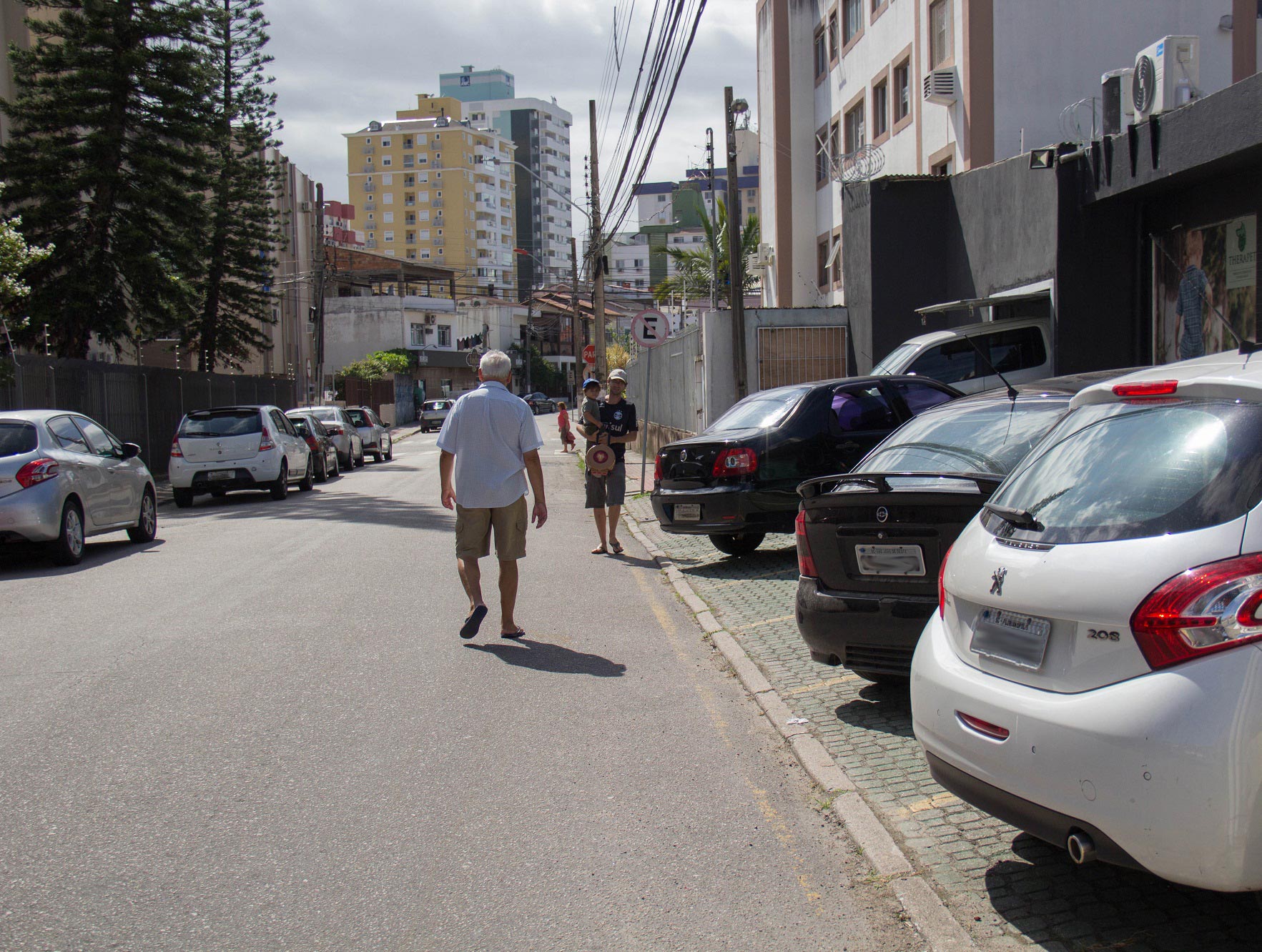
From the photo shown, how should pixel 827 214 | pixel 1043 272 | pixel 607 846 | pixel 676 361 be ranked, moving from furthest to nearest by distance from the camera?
pixel 827 214 → pixel 676 361 → pixel 1043 272 → pixel 607 846

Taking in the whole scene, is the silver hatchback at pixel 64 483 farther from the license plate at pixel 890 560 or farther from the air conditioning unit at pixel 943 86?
the air conditioning unit at pixel 943 86

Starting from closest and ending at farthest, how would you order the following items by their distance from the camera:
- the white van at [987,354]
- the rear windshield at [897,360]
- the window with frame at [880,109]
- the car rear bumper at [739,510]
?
1. the car rear bumper at [739,510]
2. the white van at [987,354]
3. the rear windshield at [897,360]
4. the window with frame at [880,109]

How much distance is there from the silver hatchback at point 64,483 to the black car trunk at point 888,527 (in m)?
8.16

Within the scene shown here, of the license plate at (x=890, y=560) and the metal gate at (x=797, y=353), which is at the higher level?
the metal gate at (x=797, y=353)

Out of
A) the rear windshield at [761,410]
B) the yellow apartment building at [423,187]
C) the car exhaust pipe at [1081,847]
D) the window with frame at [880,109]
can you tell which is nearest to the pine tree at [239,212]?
the window with frame at [880,109]

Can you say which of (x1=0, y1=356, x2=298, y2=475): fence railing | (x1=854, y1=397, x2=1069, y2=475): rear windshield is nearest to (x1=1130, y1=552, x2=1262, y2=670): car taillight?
(x1=854, y1=397, x2=1069, y2=475): rear windshield

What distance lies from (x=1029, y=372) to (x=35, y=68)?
814 inches

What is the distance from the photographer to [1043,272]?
14836 millimetres

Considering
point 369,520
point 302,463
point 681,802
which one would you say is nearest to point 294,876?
point 681,802

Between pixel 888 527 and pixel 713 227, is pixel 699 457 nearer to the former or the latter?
pixel 888 527

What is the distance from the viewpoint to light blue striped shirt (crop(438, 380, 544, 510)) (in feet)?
24.7

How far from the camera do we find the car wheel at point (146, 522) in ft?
42.9

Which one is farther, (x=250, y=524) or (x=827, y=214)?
(x=827, y=214)

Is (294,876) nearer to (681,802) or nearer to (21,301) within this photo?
(681,802)
